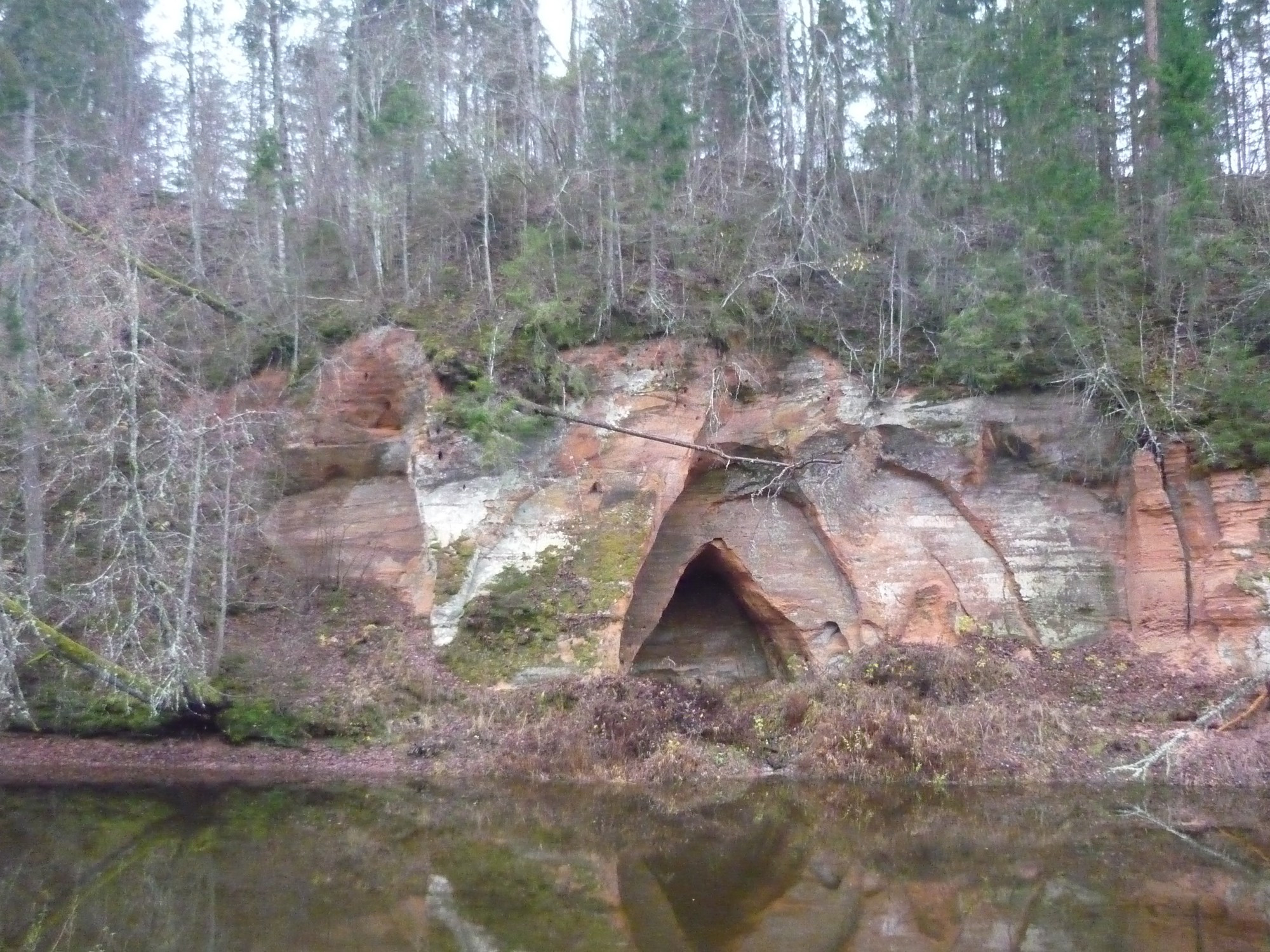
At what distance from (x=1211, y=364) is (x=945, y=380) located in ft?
12.3

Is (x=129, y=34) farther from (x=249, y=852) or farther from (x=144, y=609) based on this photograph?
(x=249, y=852)

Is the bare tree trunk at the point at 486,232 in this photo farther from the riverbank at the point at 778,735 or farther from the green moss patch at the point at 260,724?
the green moss patch at the point at 260,724

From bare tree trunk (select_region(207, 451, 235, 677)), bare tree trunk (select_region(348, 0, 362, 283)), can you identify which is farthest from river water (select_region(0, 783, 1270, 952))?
bare tree trunk (select_region(348, 0, 362, 283))

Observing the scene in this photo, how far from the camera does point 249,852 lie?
9797mm

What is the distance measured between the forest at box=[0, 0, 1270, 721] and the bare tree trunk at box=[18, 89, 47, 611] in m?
0.05

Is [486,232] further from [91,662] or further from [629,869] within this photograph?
[629,869]

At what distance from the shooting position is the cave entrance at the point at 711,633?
17.8 m

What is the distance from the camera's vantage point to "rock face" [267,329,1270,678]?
15578 millimetres

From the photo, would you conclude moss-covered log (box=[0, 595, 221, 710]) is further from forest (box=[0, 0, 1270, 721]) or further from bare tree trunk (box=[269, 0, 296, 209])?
bare tree trunk (box=[269, 0, 296, 209])

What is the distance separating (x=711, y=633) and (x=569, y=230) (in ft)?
24.8

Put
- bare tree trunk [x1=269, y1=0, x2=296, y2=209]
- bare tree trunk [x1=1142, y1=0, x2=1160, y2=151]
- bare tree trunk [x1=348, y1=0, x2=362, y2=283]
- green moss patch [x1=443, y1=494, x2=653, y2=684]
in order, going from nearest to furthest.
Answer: green moss patch [x1=443, y1=494, x2=653, y2=684], bare tree trunk [x1=1142, y1=0, x2=1160, y2=151], bare tree trunk [x1=348, y1=0, x2=362, y2=283], bare tree trunk [x1=269, y1=0, x2=296, y2=209]

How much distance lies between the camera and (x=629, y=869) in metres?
9.58

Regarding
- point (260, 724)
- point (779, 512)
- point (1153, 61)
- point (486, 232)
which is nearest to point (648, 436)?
point (779, 512)

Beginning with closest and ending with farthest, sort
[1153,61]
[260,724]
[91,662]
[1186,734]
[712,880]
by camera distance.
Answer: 1. [712,880]
2. [91,662]
3. [1186,734]
4. [260,724]
5. [1153,61]
